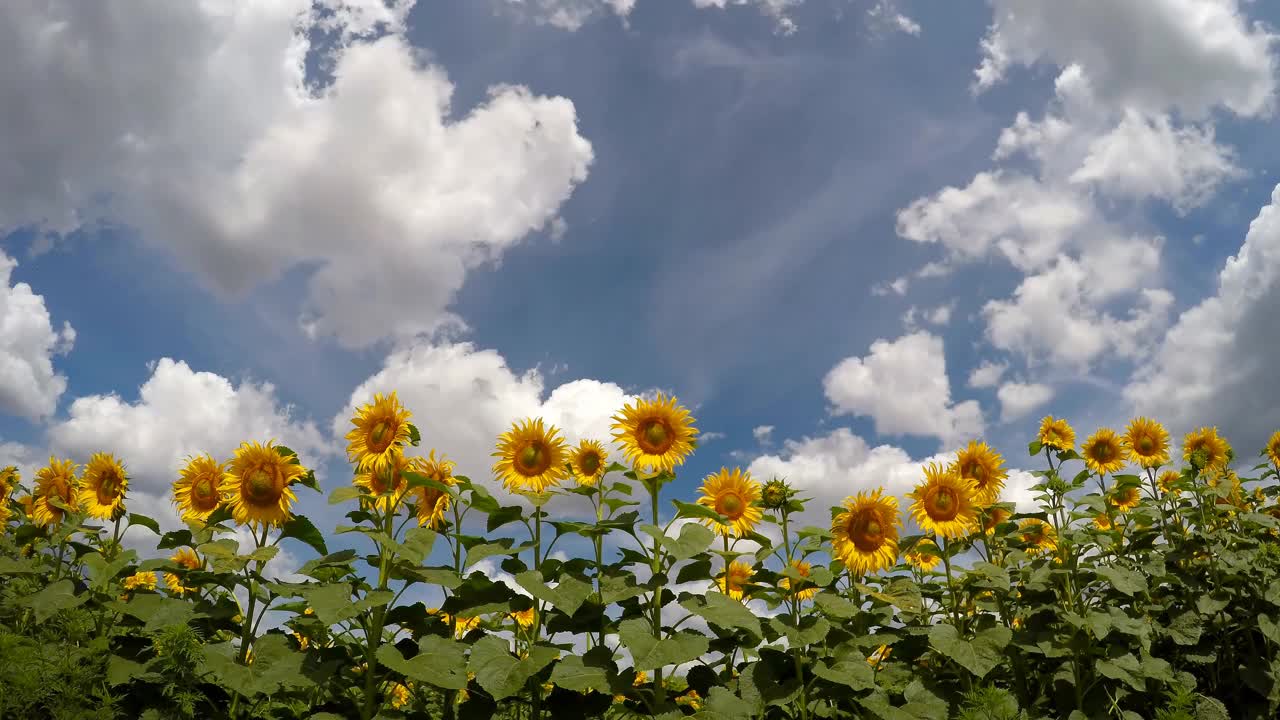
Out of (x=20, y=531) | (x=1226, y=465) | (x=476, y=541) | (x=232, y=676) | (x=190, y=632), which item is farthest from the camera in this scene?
(x=1226, y=465)

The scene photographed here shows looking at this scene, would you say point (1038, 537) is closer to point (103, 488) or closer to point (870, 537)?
point (870, 537)

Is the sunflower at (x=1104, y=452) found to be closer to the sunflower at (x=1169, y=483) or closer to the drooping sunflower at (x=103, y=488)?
the sunflower at (x=1169, y=483)

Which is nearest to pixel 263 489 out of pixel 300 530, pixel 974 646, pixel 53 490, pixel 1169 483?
pixel 300 530

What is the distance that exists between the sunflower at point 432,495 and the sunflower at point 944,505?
9.63 feet

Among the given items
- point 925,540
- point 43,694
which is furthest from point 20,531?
point 925,540

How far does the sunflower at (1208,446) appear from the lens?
750 cm

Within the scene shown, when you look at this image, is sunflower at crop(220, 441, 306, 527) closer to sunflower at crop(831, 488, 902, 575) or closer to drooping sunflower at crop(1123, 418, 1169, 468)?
sunflower at crop(831, 488, 902, 575)

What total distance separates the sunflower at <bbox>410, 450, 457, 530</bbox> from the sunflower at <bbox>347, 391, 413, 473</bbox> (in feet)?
1.05

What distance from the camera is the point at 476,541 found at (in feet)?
14.0

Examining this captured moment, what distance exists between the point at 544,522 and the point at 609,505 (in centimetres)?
35

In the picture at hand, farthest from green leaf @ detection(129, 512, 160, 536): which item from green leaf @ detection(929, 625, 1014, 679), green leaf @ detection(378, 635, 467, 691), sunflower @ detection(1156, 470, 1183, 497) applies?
sunflower @ detection(1156, 470, 1183, 497)

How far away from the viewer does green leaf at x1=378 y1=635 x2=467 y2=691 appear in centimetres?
354

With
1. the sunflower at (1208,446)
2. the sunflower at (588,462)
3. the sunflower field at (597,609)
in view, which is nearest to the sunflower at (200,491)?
the sunflower field at (597,609)

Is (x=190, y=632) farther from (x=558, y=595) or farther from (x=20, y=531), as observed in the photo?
(x=20, y=531)
